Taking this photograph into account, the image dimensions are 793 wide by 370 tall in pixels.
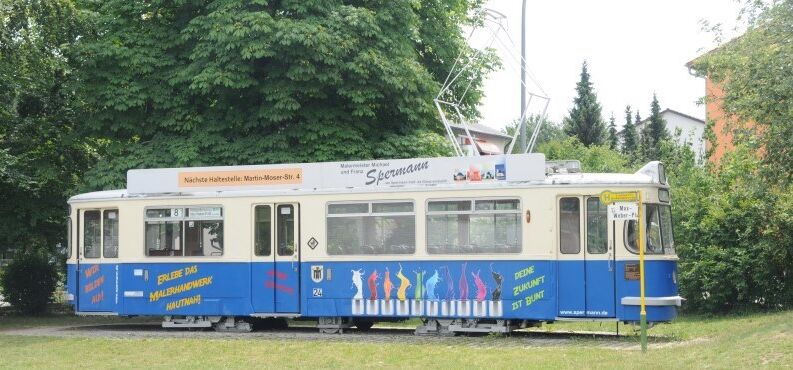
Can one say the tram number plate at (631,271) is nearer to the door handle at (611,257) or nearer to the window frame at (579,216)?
the door handle at (611,257)

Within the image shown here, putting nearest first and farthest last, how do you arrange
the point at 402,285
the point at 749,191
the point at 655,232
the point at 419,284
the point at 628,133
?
the point at 655,232 < the point at 419,284 < the point at 402,285 < the point at 749,191 < the point at 628,133

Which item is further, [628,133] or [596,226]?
[628,133]

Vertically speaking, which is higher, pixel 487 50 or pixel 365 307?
pixel 487 50

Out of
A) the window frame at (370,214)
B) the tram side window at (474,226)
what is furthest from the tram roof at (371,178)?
the tram side window at (474,226)

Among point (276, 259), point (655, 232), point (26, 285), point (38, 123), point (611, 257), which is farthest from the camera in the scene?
point (26, 285)

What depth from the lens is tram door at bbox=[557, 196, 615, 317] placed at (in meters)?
17.8

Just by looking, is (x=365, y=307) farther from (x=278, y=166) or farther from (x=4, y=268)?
(x=4, y=268)

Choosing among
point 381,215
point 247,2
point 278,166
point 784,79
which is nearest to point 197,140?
point 247,2

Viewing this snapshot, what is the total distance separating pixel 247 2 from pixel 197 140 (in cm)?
336

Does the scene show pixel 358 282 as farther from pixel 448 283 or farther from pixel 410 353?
pixel 410 353

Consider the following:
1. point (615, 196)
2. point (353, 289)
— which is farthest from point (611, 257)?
point (353, 289)

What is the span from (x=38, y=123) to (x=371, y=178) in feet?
35.8

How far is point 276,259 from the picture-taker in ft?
65.9

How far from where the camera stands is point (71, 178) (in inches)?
1070
